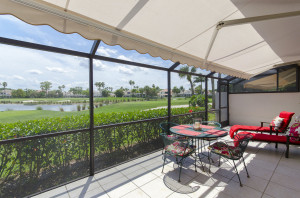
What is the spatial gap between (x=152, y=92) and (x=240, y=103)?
7507 mm

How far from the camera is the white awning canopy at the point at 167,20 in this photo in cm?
162

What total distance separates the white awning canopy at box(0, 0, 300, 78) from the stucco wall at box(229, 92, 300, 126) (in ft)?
15.1

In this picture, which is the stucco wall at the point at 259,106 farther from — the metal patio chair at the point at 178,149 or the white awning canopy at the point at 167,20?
the metal patio chair at the point at 178,149

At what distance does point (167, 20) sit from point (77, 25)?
1.27 metres

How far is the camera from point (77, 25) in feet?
5.76

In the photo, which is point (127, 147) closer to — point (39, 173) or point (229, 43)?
point (39, 173)

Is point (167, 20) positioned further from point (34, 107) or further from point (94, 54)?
Answer: point (34, 107)

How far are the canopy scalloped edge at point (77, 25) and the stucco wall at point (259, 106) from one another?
6.48 meters

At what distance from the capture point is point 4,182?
7.27 ft

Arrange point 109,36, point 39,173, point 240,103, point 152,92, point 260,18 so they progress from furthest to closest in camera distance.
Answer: point 152,92
point 240,103
point 39,173
point 109,36
point 260,18

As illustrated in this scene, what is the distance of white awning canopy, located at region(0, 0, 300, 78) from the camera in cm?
162

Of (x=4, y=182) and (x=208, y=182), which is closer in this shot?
(x=4, y=182)

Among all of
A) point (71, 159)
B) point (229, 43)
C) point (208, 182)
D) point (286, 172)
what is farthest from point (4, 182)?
point (286, 172)

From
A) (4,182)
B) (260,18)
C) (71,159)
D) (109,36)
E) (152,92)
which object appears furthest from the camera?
(152,92)
